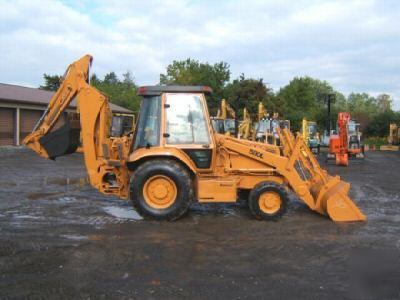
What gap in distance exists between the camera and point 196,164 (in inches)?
367

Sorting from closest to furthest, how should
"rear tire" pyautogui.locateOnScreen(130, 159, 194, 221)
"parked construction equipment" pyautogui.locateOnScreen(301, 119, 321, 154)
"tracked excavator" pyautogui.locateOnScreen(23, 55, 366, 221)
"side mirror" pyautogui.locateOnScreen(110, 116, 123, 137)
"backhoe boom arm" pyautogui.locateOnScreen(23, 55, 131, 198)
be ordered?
1. "rear tire" pyautogui.locateOnScreen(130, 159, 194, 221)
2. "tracked excavator" pyautogui.locateOnScreen(23, 55, 366, 221)
3. "backhoe boom arm" pyautogui.locateOnScreen(23, 55, 131, 198)
4. "side mirror" pyautogui.locateOnScreen(110, 116, 123, 137)
5. "parked construction equipment" pyautogui.locateOnScreen(301, 119, 321, 154)

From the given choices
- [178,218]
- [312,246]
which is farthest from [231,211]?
[312,246]

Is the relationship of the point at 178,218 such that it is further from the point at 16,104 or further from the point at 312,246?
the point at 16,104

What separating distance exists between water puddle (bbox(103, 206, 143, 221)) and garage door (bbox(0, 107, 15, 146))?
25236mm

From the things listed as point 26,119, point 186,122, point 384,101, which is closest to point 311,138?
point 26,119

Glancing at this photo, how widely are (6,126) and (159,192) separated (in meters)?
27.5

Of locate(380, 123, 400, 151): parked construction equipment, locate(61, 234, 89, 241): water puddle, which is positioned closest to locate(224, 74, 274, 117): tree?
locate(380, 123, 400, 151): parked construction equipment

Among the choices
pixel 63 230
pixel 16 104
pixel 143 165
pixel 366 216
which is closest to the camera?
pixel 63 230

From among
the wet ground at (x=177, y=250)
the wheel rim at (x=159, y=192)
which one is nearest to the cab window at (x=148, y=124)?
the wheel rim at (x=159, y=192)

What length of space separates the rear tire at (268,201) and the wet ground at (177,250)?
253mm

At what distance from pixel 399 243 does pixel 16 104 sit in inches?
1214

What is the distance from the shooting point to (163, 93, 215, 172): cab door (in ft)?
30.4

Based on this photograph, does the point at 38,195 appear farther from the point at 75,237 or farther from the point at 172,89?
the point at 172,89

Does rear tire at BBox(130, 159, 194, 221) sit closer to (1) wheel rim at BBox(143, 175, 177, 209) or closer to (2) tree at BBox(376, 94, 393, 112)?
(1) wheel rim at BBox(143, 175, 177, 209)
